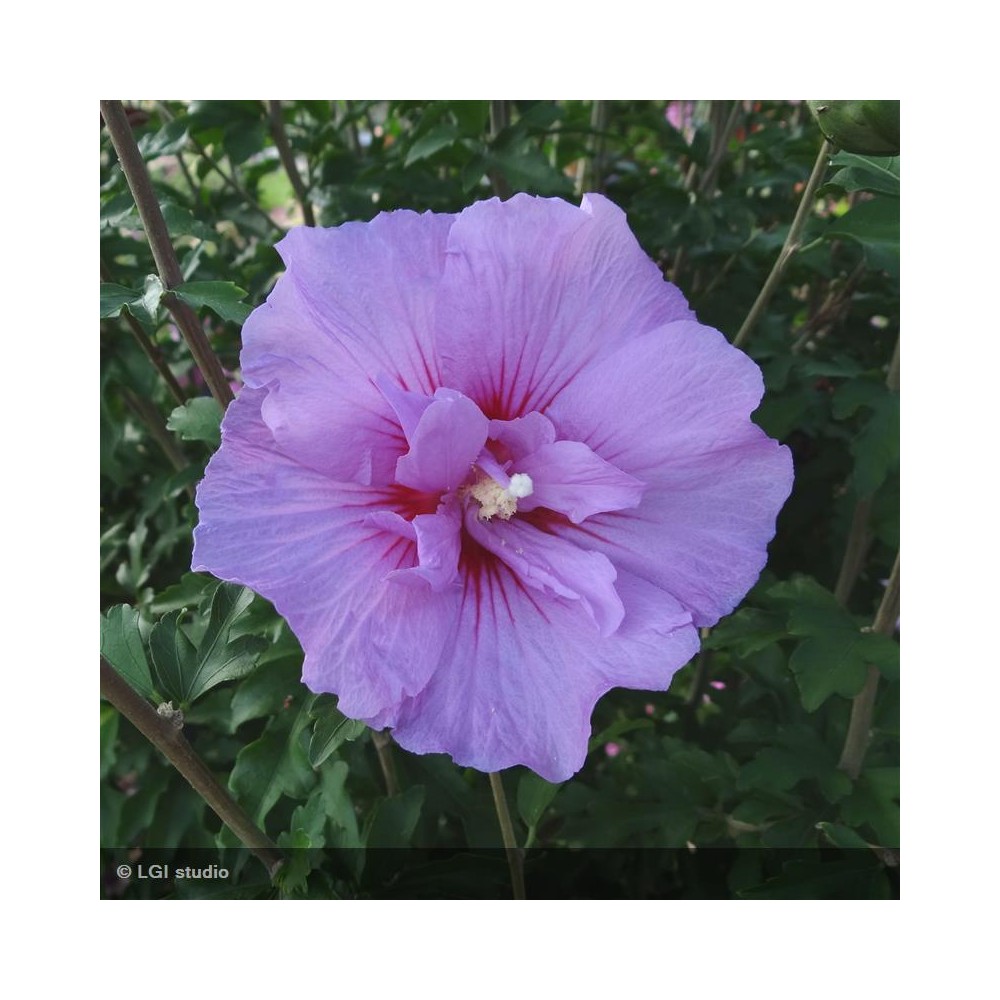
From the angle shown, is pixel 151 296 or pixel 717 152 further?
pixel 717 152

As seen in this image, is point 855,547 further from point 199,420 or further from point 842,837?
point 199,420

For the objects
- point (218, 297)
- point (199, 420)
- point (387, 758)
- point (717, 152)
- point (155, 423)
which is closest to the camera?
point (218, 297)

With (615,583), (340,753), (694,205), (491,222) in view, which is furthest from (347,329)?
(694,205)

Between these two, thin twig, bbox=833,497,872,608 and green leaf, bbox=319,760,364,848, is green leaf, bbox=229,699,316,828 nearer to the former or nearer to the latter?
green leaf, bbox=319,760,364,848

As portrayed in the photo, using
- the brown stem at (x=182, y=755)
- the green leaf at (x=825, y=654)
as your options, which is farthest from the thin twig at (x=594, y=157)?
the brown stem at (x=182, y=755)

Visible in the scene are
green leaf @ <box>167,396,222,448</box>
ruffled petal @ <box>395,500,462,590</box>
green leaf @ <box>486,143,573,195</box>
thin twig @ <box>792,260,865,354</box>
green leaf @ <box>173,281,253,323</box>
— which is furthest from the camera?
thin twig @ <box>792,260,865,354</box>

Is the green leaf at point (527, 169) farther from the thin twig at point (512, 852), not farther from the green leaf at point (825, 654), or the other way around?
the thin twig at point (512, 852)

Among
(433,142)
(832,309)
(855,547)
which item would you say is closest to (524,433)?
(433,142)

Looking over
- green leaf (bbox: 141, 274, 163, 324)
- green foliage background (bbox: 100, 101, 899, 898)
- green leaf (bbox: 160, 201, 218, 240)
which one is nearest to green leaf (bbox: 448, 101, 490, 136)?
green foliage background (bbox: 100, 101, 899, 898)
